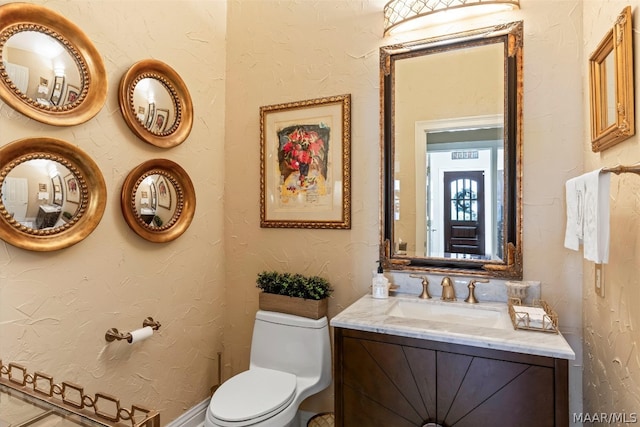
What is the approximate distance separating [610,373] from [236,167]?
6.89ft

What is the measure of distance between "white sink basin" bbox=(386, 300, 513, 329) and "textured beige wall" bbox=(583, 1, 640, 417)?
1.08 feet

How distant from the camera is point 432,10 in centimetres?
173

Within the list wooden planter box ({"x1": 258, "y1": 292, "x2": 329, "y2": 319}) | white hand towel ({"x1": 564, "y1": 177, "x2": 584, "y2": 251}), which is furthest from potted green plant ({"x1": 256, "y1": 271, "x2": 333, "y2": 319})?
white hand towel ({"x1": 564, "y1": 177, "x2": 584, "y2": 251})

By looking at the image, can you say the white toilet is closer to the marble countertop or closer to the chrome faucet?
the marble countertop

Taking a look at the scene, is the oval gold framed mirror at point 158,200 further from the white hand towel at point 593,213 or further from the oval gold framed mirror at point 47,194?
the white hand towel at point 593,213

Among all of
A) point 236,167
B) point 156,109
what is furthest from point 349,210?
point 156,109

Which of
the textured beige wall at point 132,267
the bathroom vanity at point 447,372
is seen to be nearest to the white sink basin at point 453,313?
the bathroom vanity at point 447,372

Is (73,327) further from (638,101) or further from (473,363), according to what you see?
(638,101)

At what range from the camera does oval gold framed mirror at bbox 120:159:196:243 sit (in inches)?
69.6

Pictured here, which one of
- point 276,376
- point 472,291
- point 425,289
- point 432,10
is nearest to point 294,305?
point 276,376

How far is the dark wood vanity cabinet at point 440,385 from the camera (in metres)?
1.23

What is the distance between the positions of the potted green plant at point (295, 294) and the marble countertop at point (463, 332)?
1.14ft

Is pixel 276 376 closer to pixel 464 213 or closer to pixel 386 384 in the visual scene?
pixel 386 384

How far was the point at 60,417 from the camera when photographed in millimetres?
1047
